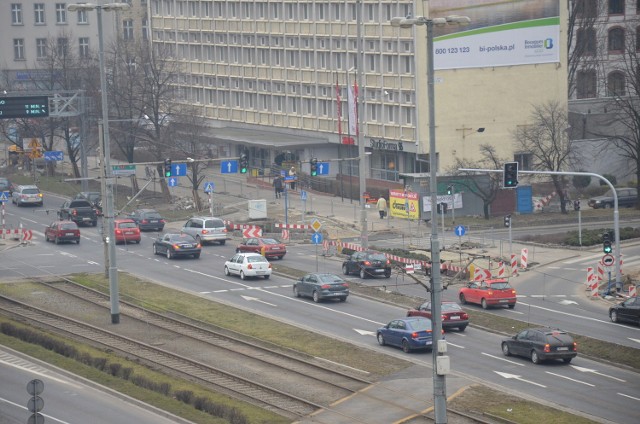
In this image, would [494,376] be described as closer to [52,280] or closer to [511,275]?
[511,275]

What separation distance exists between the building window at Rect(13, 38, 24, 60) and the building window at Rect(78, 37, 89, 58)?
17.4 ft

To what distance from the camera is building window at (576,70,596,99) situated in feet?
374

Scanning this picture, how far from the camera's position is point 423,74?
88500mm

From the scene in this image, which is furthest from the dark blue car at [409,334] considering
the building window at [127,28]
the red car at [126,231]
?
the building window at [127,28]

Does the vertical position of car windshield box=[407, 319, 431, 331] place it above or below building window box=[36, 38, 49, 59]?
below

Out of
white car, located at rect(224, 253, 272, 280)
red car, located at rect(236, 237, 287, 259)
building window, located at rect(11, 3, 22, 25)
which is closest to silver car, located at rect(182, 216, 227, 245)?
red car, located at rect(236, 237, 287, 259)

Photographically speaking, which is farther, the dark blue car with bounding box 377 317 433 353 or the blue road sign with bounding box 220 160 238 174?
the blue road sign with bounding box 220 160 238 174

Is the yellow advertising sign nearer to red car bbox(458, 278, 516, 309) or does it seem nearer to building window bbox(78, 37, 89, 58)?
red car bbox(458, 278, 516, 309)

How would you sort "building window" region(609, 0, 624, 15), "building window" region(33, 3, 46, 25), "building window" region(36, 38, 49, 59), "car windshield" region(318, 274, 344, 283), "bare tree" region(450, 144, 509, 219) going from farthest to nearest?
"building window" region(609, 0, 624, 15)
"building window" region(36, 38, 49, 59)
"building window" region(33, 3, 46, 25)
"bare tree" region(450, 144, 509, 219)
"car windshield" region(318, 274, 344, 283)

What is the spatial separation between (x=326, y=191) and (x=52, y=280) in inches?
1571

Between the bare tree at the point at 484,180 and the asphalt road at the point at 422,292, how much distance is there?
1465cm

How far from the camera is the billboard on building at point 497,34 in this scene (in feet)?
288

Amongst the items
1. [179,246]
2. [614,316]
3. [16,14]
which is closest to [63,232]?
[179,246]

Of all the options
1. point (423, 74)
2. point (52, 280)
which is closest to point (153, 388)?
point (52, 280)
